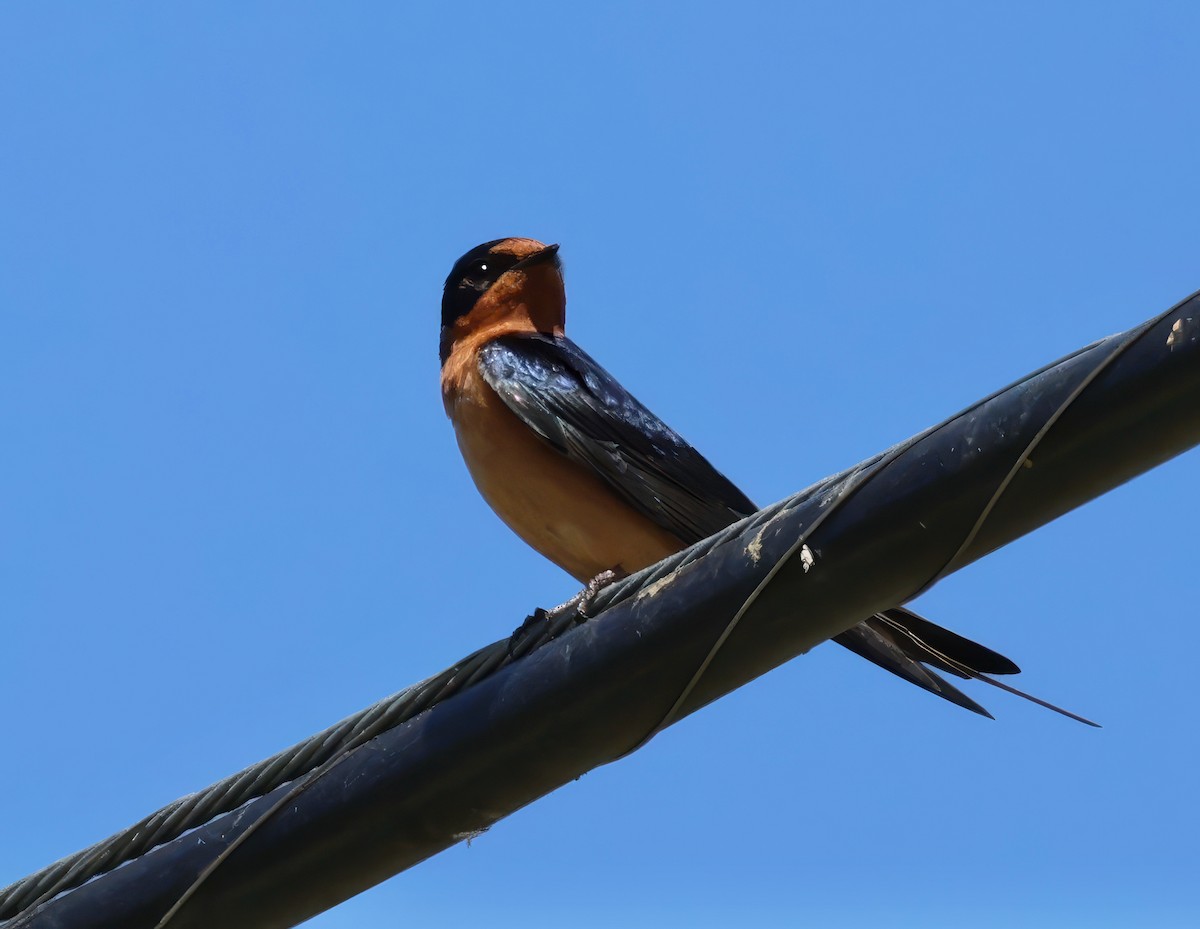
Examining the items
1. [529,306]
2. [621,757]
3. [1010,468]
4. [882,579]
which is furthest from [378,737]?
[529,306]

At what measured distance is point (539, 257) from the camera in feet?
23.2

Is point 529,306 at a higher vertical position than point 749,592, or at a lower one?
higher

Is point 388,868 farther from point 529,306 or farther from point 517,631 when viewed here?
point 529,306

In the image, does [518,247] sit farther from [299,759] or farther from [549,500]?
[299,759]

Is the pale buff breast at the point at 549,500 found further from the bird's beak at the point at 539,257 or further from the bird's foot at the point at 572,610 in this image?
the bird's beak at the point at 539,257

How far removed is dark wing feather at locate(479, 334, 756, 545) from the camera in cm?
547

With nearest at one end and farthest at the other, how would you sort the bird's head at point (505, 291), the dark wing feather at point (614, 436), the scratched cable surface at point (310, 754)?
the scratched cable surface at point (310, 754), the dark wing feather at point (614, 436), the bird's head at point (505, 291)

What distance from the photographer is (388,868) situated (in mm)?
Result: 3477

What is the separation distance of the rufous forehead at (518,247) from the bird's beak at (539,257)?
5 centimetres

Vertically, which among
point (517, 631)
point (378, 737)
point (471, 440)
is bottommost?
point (378, 737)

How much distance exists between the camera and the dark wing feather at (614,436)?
17.9 feet

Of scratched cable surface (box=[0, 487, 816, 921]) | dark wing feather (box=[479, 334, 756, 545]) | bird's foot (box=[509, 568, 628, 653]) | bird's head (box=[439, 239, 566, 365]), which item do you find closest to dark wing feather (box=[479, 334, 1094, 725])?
dark wing feather (box=[479, 334, 756, 545])

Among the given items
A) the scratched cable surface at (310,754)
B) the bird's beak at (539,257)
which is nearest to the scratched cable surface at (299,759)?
the scratched cable surface at (310,754)

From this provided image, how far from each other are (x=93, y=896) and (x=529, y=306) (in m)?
3.84
